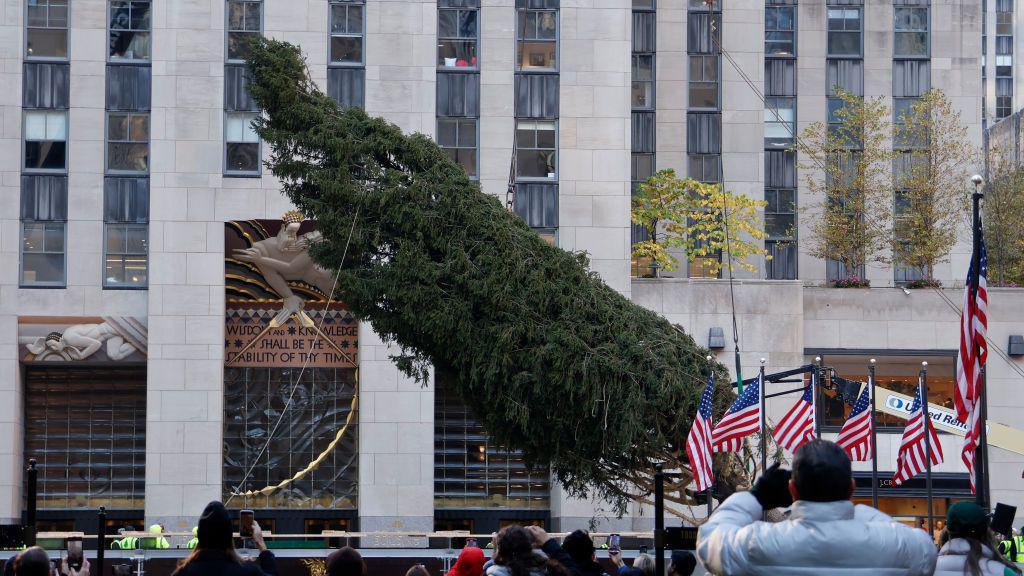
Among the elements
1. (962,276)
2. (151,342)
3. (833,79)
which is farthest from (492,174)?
(962,276)

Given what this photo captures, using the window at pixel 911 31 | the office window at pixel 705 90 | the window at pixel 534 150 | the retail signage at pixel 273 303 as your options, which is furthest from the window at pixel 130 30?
the window at pixel 911 31

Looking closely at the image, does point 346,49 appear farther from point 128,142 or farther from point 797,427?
point 797,427

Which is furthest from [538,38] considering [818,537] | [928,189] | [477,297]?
[818,537]

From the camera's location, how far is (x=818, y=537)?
609 centimetres

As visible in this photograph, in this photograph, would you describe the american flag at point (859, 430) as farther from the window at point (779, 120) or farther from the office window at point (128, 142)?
the window at point (779, 120)

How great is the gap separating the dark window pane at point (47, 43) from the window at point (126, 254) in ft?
18.8

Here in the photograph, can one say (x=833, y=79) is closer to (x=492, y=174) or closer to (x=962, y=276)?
(x=962, y=276)

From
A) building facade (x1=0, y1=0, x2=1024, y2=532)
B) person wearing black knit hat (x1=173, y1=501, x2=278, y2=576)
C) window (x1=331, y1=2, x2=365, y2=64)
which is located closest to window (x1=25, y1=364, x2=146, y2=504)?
building facade (x1=0, y1=0, x2=1024, y2=532)

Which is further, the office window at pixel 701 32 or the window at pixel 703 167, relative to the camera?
the window at pixel 703 167

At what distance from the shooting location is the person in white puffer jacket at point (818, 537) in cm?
608

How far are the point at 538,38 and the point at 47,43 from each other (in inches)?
616

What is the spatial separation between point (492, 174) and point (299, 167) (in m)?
18.0

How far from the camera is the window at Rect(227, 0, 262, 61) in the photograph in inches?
1855

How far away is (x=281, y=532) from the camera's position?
47000 millimetres
